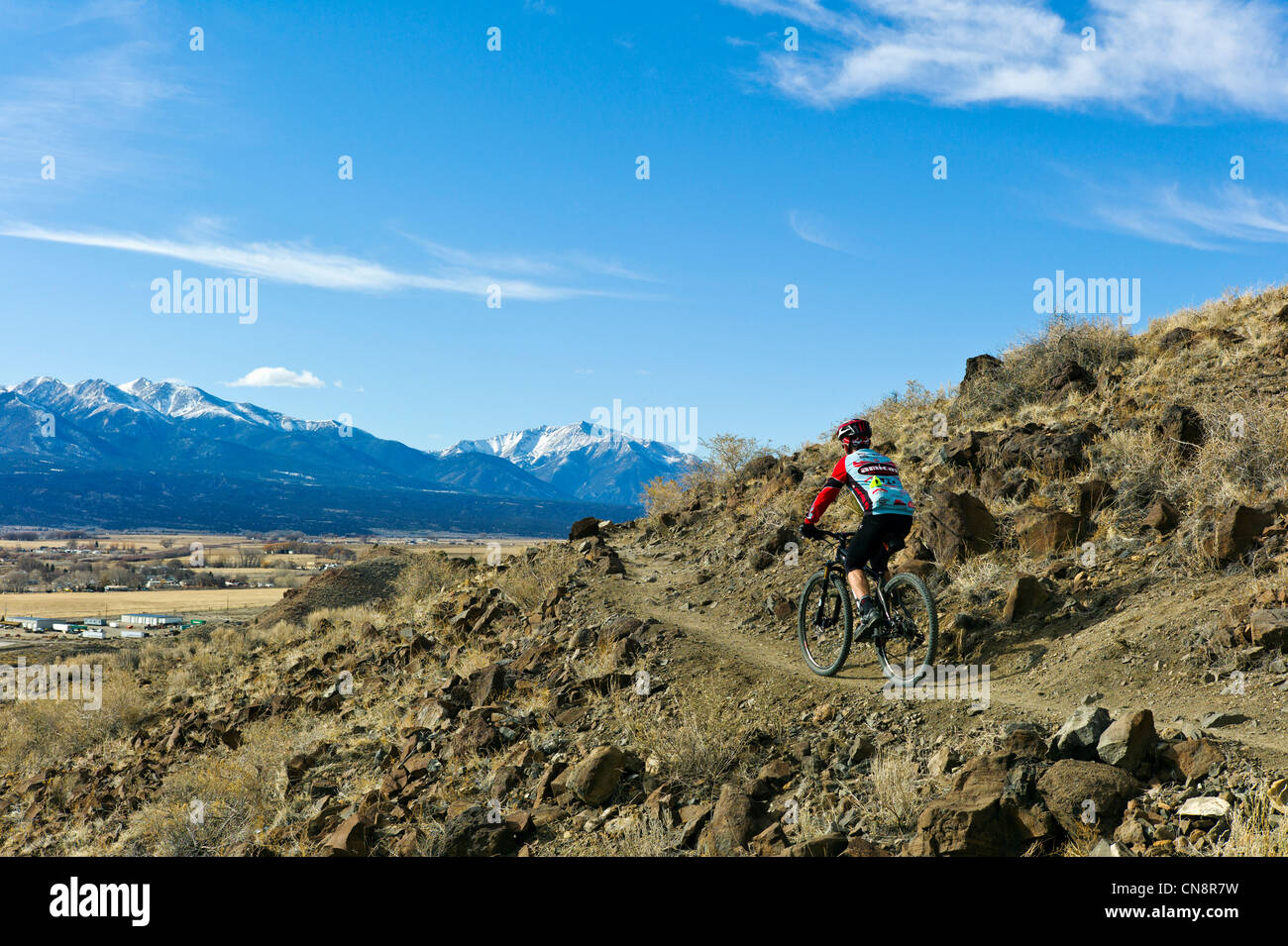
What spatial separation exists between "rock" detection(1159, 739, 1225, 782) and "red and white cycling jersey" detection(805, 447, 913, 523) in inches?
138

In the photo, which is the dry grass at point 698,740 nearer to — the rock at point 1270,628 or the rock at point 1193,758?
the rock at point 1193,758

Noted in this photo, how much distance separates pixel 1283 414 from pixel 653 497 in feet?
53.2

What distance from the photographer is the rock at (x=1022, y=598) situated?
8.90 metres

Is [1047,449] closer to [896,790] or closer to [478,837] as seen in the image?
[896,790]

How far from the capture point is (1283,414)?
34.3ft

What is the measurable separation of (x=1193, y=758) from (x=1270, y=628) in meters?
2.23

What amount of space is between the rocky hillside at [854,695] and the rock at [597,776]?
3 cm

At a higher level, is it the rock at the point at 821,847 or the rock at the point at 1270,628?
the rock at the point at 1270,628

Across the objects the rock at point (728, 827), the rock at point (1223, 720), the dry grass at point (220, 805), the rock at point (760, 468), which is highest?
the rock at point (760, 468)

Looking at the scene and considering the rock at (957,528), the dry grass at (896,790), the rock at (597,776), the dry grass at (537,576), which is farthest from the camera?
the dry grass at (537,576)

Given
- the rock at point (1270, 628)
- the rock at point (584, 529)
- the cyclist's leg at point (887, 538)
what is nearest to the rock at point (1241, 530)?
the rock at point (1270, 628)

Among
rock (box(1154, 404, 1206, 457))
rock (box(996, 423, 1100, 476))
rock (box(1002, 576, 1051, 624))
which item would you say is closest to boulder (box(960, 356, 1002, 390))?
rock (box(996, 423, 1100, 476))

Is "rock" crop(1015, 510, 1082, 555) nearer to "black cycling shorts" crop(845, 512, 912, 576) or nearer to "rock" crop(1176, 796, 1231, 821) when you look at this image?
"black cycling shorts" crop(845, 512, 912, 576)

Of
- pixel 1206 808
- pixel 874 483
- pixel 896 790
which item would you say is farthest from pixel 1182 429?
pixel 896 790
